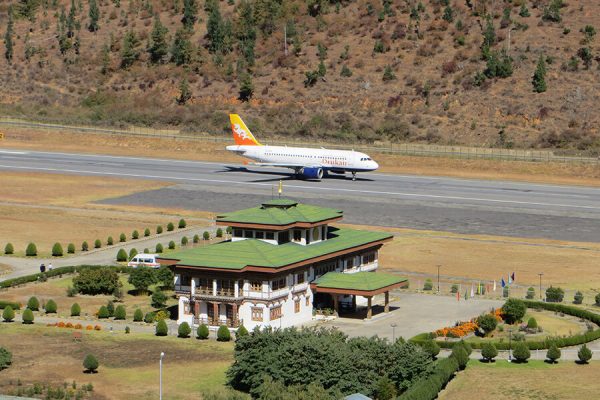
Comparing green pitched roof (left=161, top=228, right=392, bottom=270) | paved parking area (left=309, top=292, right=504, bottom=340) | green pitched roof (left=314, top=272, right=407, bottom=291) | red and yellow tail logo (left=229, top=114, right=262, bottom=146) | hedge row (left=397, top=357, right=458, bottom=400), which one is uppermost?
red and yellow tail logo (left=229, top=114, right=262, bottom=146)

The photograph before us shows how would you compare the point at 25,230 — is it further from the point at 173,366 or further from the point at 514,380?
the point at 514,380

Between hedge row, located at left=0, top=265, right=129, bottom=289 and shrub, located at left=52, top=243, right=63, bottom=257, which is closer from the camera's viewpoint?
hedge row, located at left=0, top=265, right=129, bottom=289

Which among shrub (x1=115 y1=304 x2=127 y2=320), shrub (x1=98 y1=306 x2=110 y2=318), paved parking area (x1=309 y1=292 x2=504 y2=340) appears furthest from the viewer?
Answer: shrub (x1=98 y1=306 x2=110 y2=318)

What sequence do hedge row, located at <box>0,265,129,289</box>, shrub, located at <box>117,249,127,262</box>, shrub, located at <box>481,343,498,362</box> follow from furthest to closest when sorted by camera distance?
shrub, located at <box>117,249,127,262</box>
hedge row, located at <box>0,265,129,289</box>
shrub, located at <box>481,343,498,362</box>

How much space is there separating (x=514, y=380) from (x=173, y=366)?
21685 mm

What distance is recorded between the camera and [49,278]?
113m

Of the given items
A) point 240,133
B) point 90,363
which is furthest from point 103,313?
point 240,133

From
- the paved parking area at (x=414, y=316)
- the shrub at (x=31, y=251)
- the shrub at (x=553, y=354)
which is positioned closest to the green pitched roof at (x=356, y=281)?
the paved parking area at (x=414, y=316)

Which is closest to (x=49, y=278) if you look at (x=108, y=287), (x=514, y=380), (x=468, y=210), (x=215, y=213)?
(x=108, y=287)

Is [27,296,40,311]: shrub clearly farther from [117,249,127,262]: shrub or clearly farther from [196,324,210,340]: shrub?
[117,249,127,262]: shrub

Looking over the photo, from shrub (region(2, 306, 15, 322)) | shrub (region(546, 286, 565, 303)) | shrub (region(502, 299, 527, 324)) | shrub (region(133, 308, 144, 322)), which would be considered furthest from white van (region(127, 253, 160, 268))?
shrub (region(546, 286, 565, 303))

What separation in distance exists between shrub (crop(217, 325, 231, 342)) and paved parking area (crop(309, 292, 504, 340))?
29.1 feet

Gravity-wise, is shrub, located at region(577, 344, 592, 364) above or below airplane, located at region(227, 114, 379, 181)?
below

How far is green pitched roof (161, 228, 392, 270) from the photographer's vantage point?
309 feet
